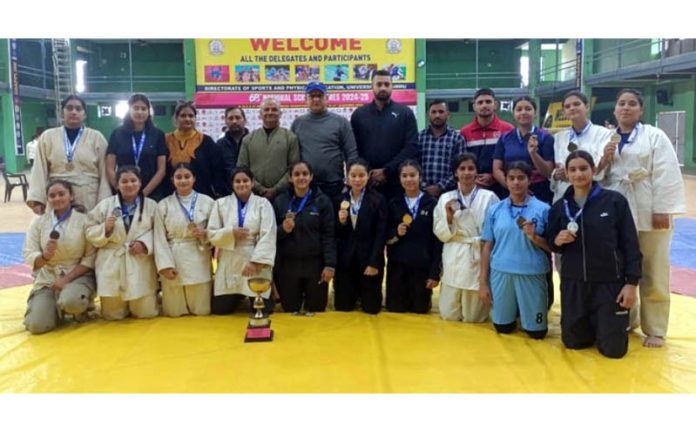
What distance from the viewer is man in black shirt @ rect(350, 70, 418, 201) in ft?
16.5

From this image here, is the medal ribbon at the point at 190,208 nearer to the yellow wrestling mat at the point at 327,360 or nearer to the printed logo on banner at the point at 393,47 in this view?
the yellow wrestling mat at the point at 327,360

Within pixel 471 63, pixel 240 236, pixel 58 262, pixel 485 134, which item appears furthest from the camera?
pixel 471 63

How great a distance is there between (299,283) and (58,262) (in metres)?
1.88

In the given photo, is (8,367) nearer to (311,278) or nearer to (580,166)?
(311,278)

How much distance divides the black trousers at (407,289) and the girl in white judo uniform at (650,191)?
1604mm

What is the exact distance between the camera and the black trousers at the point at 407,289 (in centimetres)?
476

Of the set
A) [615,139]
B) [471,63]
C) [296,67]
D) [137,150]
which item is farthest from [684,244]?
[471,63]

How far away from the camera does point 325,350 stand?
146 inches

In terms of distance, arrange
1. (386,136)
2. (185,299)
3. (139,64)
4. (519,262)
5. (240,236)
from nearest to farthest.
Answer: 1. (519,262)
2. (240,236)
3. (185,299)
4. (386,136)
5. (139,64)

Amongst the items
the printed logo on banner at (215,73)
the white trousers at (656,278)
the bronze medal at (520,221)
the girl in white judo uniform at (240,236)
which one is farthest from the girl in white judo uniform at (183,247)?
the printed logo on banner at (215,73)

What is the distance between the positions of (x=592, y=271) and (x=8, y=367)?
12.0 feet

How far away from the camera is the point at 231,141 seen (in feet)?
17.5

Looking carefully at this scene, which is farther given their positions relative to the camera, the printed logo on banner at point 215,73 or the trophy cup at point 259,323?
the printed logo on banner at point 215,73

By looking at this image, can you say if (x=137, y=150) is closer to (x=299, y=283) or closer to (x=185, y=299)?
(x=185, y=299)
